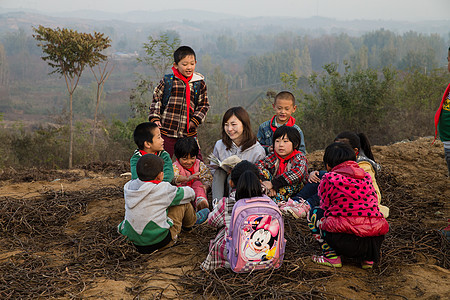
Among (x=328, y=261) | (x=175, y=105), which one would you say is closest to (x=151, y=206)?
(x=328, y=261)

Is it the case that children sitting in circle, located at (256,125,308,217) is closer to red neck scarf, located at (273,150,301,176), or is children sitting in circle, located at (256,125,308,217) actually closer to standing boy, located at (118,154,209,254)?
red neck scarf, located at (273,150,301,176)

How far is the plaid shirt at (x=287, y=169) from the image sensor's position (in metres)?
4.49

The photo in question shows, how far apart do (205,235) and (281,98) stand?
6.69 feet

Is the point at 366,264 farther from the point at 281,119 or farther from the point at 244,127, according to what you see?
the point at 281,119

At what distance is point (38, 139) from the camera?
11500mm

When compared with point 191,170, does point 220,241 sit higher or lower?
lower

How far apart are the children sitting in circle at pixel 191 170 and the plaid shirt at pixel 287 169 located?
0.73m

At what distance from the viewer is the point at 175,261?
356 cm

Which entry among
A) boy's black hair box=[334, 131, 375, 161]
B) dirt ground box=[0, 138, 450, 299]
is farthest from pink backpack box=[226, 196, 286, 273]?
boy's black hair box=[334, 131, 375, 161]

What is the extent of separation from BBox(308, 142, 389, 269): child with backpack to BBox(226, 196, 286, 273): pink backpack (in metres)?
0.45

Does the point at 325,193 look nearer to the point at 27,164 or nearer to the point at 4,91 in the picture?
the point at 27,164

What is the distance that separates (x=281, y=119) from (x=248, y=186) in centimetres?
228

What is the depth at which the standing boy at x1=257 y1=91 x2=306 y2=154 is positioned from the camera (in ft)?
16.4

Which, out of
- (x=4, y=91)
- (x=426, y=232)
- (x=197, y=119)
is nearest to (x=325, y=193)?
Answer: (x=426, y=232)
